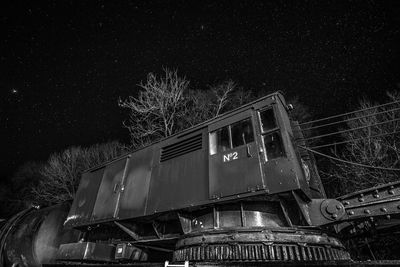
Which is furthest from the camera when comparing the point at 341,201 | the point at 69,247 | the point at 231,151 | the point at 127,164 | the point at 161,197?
the point at 127,164

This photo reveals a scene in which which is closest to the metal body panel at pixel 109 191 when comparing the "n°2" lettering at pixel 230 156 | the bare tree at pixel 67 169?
the "n°2" lettering at pixel 230 156

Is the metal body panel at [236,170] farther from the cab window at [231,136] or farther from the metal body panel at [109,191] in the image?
the metal body panel at [109,191]

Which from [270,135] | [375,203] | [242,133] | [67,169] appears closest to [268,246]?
[375,203]

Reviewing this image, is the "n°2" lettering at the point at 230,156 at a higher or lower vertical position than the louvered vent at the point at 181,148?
lower

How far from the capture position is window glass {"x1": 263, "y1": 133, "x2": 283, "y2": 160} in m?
4.16

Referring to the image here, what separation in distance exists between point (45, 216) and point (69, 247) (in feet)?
9.15

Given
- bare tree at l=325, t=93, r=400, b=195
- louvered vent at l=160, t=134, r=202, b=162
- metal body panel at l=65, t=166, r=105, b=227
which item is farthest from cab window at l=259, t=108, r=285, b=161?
bare tree at l=325, t=93, r=400, b=195

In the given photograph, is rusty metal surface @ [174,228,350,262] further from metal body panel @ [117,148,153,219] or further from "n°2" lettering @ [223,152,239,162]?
metal body panel @ [117,148,153,219]

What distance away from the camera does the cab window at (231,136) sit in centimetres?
453

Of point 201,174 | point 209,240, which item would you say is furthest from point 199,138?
point 209,240

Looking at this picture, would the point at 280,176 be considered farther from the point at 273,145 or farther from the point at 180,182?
the point at 180,182

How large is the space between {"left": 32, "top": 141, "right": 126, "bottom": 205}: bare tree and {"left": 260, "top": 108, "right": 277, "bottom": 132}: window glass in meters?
21.3

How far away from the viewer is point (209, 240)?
12.3 ft

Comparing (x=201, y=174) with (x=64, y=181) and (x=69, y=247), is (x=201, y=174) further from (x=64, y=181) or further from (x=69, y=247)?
(x=64, y=181)
